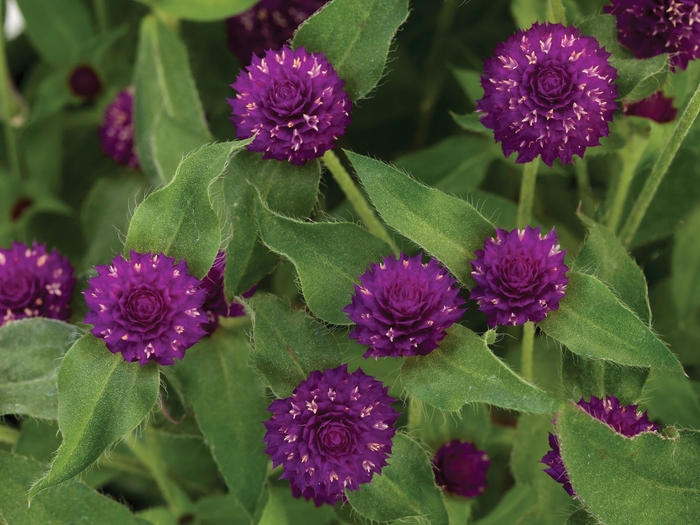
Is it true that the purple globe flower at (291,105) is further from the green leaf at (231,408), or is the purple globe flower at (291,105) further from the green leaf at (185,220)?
→ the green leaf at (231,408)

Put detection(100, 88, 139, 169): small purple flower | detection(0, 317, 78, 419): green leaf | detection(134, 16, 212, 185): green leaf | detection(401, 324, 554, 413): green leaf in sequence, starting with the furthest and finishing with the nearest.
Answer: detection(100, 88, 139, 169): small purple flower
detection(134, 16, 212, 185): green leaf
detection(0, 317, 78, 419): green leaf
detection(401, 324, 554, 413): green leaf

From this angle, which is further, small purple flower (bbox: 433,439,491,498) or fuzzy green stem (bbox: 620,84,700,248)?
small purple flower (bbox: 433,439,491,498)

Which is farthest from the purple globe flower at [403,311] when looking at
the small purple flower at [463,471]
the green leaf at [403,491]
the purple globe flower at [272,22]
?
the purple globe flower at [272,22]

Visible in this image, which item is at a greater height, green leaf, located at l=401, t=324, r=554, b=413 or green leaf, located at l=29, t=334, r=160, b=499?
green leaf, located at l=401, t=324, r=554, b=413

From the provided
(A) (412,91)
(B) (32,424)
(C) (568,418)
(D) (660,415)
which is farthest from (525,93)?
(A) (412,91)

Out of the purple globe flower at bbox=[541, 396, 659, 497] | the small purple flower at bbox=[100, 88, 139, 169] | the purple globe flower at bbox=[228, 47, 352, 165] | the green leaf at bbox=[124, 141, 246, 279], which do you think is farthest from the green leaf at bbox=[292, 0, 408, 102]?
the small purple flower at bbox=[100, 88, 139, 169]

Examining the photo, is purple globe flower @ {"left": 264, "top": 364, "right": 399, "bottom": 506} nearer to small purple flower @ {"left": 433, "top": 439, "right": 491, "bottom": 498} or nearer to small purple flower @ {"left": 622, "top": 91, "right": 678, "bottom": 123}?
small purple flower @ {"left": 433, "top": 439, "right": 491, "bottom": 498}

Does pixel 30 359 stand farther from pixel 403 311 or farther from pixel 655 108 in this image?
pixel 655 108
